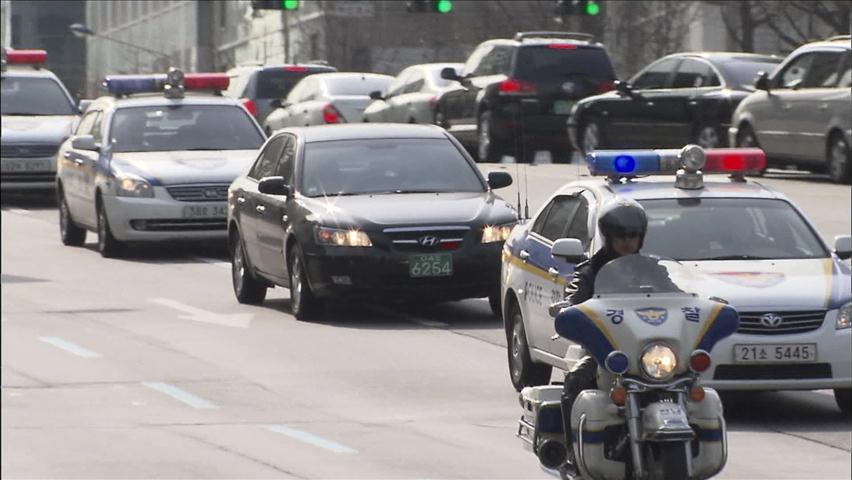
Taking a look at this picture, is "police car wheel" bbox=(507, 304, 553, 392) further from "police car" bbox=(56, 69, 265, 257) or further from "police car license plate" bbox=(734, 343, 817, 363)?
"police car" bbox=(56, 69, 265, 257)

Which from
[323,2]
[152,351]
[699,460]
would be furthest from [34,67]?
[323,2]

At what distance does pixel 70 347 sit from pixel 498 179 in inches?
157

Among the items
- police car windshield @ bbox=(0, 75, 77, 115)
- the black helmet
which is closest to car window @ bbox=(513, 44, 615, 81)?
Answer: police car windshield @ bbox=(0, 75, 77, 115)

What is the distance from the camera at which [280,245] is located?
1780 cm

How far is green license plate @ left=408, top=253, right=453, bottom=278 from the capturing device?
16.8 m

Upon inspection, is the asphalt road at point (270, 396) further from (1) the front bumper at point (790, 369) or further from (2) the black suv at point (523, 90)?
(2) the black suv at point (523, 90)

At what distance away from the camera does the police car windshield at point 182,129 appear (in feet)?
79.2

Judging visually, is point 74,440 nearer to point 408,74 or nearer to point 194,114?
point 194,114

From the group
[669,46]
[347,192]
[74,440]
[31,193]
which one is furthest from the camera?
[669,46]

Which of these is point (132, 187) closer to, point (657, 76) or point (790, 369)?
point (657, 76)

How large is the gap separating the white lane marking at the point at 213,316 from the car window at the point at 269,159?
53.3 inches

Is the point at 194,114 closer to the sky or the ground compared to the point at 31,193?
closer to the sky

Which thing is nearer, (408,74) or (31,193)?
(31,193)

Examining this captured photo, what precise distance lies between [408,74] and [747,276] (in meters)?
24.4
